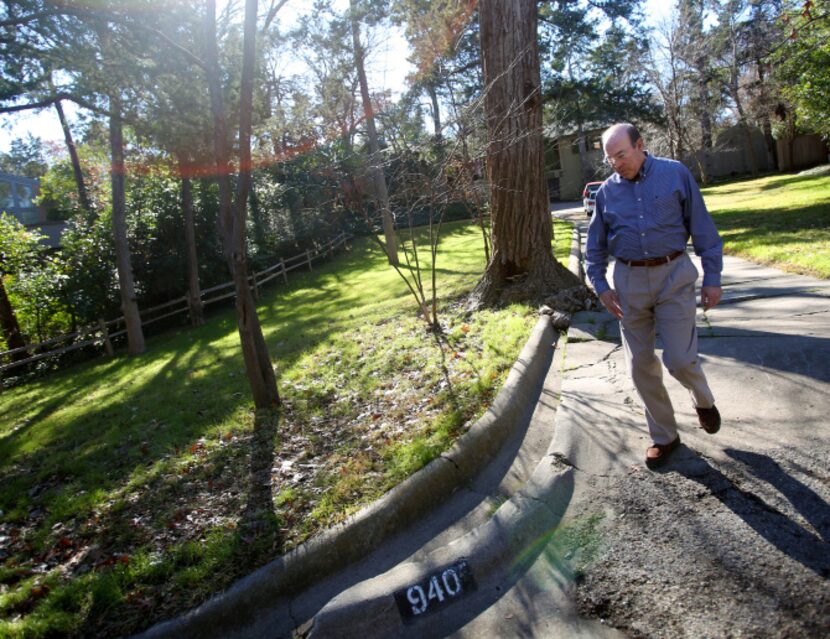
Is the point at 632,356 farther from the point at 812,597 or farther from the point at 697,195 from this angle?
the point at 812,597

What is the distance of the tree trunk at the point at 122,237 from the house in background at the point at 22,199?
26048 millimetres

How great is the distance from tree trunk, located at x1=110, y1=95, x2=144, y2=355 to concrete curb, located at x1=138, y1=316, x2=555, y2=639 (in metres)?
11.1

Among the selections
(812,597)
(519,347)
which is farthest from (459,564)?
(519,347)

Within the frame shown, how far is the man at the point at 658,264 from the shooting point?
122 inches

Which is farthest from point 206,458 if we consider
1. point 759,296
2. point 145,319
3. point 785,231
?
point 145,319

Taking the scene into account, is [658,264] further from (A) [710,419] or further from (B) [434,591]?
(B) [434,591]

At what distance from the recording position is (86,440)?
709 cm

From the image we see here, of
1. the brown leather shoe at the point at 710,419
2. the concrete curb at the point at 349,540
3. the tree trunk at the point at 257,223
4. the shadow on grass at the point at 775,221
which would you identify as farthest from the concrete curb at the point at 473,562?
the tree trunk at the point at 257,223

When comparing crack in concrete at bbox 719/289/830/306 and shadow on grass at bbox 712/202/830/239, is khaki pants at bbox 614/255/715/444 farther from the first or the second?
shadow on grass at bbox 712/202/830/239

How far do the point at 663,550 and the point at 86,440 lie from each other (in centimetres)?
699

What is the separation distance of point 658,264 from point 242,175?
13.0ft

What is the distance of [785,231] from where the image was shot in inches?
464

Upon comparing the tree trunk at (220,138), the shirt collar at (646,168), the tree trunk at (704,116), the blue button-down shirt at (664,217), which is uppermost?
the tree trunk at (704,116)

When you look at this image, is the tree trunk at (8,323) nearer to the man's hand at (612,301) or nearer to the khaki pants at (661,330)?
the man's hand at (612,301)
